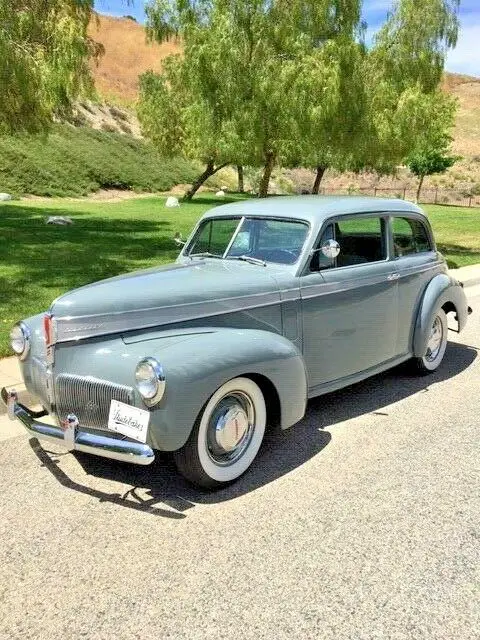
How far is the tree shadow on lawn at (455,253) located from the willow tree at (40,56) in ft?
27.2

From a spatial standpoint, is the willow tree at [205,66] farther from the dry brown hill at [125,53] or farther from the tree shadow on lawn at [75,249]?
the dry brown hill at [125,53]

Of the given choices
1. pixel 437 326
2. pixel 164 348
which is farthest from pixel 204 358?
pixel 437 326

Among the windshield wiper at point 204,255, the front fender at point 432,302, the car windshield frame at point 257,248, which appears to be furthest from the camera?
the front fender at point 432,302

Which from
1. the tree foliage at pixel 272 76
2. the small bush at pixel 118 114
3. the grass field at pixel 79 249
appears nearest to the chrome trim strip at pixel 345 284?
the grass field at pixel 79 249

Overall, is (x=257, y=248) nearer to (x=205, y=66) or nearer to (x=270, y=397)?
(x=270, y=397)

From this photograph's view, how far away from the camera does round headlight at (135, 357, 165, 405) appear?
310 centimetres

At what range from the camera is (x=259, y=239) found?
14.6 ft

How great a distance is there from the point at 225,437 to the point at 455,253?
471 inches

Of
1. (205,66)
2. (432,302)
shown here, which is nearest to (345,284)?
(432,302)

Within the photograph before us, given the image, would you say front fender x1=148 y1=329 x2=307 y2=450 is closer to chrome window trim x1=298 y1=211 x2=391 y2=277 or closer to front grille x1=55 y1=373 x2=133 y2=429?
front grille x1=55 y1=373 x2=133 y2=429

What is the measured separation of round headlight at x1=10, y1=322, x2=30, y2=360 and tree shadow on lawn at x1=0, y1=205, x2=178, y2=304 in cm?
372

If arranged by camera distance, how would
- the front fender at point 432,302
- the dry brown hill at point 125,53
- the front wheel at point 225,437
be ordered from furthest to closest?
the dry brown hill at point 125,53
the front fender at point 432,302
the front wheel at point 225,437

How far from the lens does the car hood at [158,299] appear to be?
136 inches

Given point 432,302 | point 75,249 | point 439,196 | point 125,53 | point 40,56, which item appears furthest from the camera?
point 125,53
